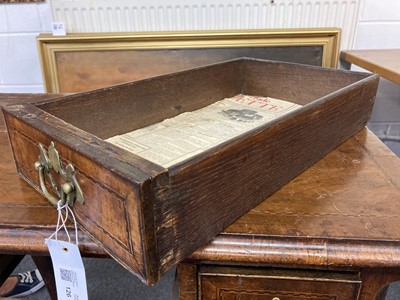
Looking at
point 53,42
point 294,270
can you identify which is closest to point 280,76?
point 294,270

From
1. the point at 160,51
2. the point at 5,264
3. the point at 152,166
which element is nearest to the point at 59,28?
the point at 160,51

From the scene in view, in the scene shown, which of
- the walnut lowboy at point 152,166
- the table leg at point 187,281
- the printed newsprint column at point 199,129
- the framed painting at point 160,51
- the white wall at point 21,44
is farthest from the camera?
the white wall at point 21,44

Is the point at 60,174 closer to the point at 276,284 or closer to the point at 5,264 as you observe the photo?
the point at 276,284

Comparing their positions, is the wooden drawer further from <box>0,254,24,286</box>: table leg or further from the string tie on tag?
<box>0,254,24,286</box>: table leg

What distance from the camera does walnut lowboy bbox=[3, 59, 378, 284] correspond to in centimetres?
38

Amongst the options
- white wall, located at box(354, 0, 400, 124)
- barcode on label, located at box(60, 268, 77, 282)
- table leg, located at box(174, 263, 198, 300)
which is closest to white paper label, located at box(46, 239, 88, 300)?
barcode on label, located at box(60, 268, 77, 282)

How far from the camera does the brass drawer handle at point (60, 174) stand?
44 cm

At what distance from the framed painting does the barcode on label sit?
1.00 m

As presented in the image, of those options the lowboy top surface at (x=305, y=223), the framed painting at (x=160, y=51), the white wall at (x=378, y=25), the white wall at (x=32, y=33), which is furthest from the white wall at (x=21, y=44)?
the white wall at (x=378, y=25)

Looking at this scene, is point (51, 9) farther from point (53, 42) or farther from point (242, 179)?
point (242, 179)

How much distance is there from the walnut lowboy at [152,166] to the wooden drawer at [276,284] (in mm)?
67

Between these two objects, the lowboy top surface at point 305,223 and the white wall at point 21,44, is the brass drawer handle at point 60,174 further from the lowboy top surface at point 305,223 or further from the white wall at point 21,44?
the white wall at point 21,44

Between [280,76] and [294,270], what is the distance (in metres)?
0.52

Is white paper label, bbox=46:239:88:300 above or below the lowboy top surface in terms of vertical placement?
below
